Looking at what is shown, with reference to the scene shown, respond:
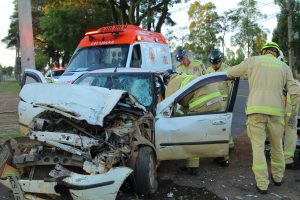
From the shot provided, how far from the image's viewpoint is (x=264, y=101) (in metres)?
5.24

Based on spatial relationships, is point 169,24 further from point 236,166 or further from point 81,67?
point 236,166

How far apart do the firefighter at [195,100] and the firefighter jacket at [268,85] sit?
0.71 metres

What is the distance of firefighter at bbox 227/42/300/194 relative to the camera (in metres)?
5.24

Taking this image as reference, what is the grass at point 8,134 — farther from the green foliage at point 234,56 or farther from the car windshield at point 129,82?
the green foliage at point 234,56

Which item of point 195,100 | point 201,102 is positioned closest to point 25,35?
point 195,100

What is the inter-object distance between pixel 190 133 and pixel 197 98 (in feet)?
2.42

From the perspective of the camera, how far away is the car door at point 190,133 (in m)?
5.47

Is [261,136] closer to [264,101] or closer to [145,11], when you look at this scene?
[264,101]

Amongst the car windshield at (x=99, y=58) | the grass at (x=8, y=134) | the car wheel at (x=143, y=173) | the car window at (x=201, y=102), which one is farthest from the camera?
the car windshield at (x=99, y=58)

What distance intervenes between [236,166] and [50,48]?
148 ft

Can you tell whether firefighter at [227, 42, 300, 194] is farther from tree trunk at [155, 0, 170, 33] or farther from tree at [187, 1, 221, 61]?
tree at [187, 1, 221, 61]

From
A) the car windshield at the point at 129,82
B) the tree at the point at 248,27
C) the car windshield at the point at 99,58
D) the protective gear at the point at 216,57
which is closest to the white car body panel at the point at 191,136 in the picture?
the car windshield at the point at 129,82

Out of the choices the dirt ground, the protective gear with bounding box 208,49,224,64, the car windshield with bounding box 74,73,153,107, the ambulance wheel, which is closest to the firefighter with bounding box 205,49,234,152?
the protective gear with bounding box 208,49,224,64

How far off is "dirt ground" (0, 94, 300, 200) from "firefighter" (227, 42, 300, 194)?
0.30m
